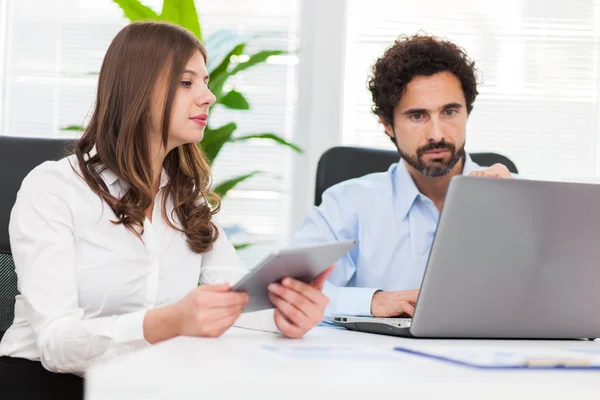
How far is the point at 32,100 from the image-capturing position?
285cm

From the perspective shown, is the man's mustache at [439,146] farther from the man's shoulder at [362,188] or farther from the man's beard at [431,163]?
the man's shoulder at [362,188]

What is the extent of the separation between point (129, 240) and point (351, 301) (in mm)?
429

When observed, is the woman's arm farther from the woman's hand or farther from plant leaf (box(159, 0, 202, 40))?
plant leaf (box(159, 0, 202, 40))

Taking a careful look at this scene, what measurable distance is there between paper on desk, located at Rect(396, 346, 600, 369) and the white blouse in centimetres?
39

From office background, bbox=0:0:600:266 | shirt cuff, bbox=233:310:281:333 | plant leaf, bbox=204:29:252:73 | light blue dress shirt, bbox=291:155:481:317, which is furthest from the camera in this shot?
office background, bbox=0:0:600:266

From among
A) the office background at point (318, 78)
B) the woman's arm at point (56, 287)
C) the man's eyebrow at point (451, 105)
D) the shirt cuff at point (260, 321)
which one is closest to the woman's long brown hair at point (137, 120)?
the woman's arm at point (56, 287)

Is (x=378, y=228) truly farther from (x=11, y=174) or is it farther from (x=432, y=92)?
(x=11, y=174)

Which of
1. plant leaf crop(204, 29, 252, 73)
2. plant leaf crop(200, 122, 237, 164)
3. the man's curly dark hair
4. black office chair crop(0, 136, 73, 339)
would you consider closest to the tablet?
black office chair crop(0, 136, 73, 339)

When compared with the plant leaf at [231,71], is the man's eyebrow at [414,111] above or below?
below

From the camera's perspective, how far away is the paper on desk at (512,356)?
0.76 m

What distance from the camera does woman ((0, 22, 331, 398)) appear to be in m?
1.11

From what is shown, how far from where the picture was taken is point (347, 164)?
1912mm

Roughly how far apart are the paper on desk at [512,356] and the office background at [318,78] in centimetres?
192

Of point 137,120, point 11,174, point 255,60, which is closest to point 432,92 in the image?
point 255,60
